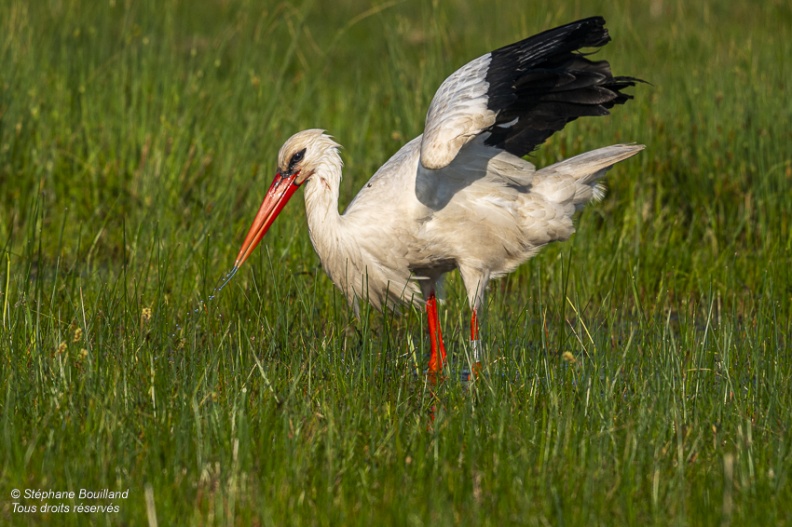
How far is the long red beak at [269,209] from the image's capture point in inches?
204

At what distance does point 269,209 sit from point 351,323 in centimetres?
70

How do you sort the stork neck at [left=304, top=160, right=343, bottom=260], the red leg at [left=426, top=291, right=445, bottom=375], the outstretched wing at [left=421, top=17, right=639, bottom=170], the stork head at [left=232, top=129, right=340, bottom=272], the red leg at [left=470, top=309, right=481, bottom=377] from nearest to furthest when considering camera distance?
the outstretched wing at [left=421, top=17, right=639, bottom=170]
the red leg at [left=470, top=309, right=481, bottom=377]
the stork neck at [left=304, top=160, right=343, bottom=260]
the stork head at [left=232, top=129, right=340, bottom=272]
the red leg at [left=426, top=291, right=445, bottom=375]

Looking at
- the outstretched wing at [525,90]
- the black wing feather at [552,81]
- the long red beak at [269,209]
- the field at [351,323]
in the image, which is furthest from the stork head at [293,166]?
the black wing feather at [552,81]

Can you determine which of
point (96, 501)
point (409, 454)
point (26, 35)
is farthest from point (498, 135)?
point (26, 35)

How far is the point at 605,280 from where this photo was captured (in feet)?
20.2

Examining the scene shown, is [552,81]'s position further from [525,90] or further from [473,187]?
[473,187]

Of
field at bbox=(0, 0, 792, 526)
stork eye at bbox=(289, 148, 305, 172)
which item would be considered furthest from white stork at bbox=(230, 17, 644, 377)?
field at bbox=(0, 0, 792, 526)

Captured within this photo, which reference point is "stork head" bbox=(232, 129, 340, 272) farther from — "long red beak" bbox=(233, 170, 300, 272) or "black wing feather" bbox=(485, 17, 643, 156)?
"black wing feather" bbox=(485, 17, 643, 156)

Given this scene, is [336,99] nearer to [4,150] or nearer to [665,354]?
[4,150]

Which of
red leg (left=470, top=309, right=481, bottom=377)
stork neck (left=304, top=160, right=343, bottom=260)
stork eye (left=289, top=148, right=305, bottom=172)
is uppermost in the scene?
stork eye (left=289, top=148, right=305, bottom=172)

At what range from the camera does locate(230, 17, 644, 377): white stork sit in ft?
15.8

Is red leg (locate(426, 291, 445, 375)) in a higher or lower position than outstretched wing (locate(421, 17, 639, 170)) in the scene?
lower

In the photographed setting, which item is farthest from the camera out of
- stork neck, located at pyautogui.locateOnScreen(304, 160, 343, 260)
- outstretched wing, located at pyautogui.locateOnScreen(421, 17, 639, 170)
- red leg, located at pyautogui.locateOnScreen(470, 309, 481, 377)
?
stork neck, located at pyautogui.locateOnScreen(304, 160, 343, 260)

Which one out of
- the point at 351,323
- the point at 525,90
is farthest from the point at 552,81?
the point at 351,323
